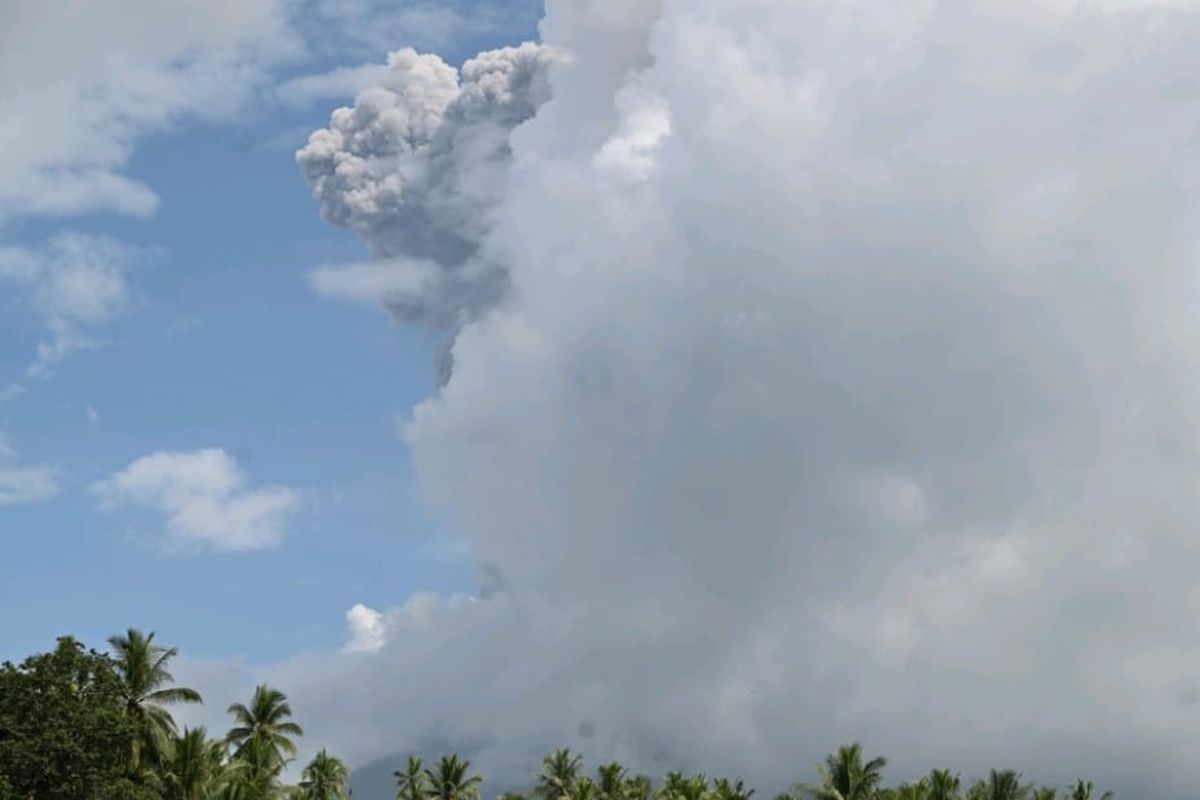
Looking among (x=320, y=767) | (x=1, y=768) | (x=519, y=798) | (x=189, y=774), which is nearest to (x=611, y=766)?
(x=519, y=798)

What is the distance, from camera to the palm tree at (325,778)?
12650cm

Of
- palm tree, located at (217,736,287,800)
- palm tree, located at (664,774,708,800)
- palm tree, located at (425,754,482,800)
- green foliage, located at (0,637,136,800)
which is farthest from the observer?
palm tree, located at (425,754,482,800)

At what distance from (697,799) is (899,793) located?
1695cm

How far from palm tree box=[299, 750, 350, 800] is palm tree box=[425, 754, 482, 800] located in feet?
28.7

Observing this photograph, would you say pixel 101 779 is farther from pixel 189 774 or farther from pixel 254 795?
pixel 254 795

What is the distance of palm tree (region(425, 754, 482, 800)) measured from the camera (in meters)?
138

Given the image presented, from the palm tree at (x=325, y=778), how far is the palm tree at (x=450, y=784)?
8753 mm

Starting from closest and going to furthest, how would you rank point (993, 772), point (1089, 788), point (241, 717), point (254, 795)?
point (254, 795)
point (241, 717)
point (1089, 788)
point (993, 772)

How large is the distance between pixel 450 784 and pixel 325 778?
45.6 ft

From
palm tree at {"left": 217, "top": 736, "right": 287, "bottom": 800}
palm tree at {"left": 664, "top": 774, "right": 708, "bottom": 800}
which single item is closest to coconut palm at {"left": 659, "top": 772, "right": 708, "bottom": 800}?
palm tree at {"left": 664, "top": 774, "right": 708, "bottom": 800}

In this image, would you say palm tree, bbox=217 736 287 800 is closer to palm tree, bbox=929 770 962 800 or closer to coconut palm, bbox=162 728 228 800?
coconut palm, bbox=162 728 228 800

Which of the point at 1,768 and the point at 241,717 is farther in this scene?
the point at 241,717

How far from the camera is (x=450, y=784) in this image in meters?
139

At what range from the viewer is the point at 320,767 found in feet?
423
